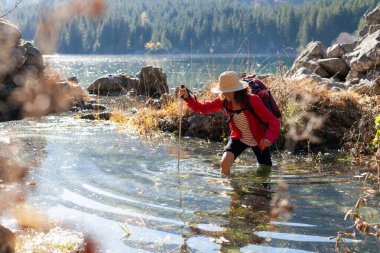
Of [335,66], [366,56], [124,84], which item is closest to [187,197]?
[366,56]

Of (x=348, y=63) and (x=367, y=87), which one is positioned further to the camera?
(x=348, y=63)

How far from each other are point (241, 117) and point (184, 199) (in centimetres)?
152

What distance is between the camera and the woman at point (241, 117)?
638 centimetres

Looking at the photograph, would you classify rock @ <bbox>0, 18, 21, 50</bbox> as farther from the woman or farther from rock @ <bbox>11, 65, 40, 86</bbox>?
the woman

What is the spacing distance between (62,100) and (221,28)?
82.6m

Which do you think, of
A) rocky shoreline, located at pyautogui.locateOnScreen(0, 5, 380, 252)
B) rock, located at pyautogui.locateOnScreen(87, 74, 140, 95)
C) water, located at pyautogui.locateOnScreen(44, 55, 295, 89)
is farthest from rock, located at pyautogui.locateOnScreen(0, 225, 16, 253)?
rock, located at pyautogui.locateOnScreen(87, 74, 140, 95)

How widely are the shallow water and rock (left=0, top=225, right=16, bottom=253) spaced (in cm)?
85

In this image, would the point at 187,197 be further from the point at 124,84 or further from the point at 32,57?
the point at 124,84

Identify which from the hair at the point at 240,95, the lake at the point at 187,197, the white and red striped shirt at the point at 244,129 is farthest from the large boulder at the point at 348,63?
the hair at the point at 240,95

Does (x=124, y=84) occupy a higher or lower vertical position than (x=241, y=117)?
lower

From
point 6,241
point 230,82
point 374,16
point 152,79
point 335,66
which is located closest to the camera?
point 6,241

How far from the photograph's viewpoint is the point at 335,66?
50.7 ft

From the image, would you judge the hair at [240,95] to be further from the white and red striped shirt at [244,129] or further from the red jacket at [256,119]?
the white and red striped shirt at [244,129]

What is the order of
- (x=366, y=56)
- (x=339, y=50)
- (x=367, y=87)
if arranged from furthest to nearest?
(x=339, y=50) < (x=366, y=56) < (x=367, y=87)
